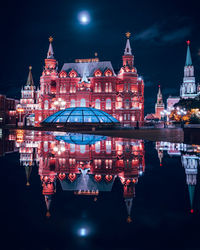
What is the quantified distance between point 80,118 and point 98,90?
22159mm

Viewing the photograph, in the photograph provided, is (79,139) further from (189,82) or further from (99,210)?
(189,82)

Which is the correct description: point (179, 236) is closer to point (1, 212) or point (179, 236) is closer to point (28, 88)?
point (1, 212)

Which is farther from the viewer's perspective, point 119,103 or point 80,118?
point 119,103

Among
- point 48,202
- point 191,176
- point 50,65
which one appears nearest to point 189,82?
point 50,65

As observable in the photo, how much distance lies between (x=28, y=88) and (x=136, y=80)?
7741cm

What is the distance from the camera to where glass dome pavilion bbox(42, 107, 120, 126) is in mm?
43781

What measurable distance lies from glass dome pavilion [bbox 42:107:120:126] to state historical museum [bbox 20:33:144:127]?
15815mm

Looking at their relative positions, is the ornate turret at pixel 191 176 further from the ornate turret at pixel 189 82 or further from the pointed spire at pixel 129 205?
the ornate turret at pixel 189 82

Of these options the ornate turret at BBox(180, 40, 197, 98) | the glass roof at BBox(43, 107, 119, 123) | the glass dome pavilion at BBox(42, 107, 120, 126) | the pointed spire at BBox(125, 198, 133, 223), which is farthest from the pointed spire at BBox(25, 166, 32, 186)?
the ornate turret at BBox(180, 40, 197, 98)

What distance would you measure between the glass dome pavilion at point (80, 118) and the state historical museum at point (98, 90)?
15.8 metres

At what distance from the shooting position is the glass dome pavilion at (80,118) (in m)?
43.8

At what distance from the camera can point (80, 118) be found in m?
45.7

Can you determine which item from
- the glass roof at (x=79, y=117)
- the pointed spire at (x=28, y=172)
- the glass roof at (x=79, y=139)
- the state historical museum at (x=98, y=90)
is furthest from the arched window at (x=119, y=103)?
the pointed spire at (x=28, y=172)

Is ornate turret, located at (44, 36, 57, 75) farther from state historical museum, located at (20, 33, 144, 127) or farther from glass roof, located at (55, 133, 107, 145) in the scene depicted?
glass roof, located at (55, 133, 107, 145)
